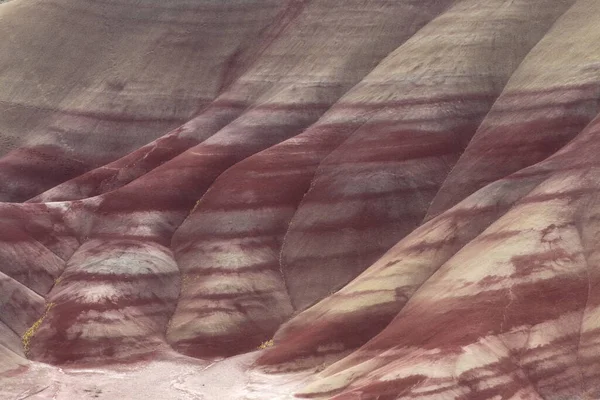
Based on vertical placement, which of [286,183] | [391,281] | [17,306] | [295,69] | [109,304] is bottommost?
[109,304]

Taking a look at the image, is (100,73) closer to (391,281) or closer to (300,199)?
(300,199)

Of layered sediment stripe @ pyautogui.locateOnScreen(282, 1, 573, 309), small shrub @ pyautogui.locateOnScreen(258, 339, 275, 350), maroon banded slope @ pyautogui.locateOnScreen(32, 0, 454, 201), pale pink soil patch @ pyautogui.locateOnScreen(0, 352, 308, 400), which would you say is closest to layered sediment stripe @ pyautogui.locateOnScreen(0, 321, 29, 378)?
pale pink soil patch @ pyautogui.locateOnScreen(0, 352, 308, 400)

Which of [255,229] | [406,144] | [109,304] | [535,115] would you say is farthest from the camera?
[406,144]

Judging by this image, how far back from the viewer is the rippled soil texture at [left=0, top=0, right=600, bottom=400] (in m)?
51.9

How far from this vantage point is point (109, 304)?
63.1 m

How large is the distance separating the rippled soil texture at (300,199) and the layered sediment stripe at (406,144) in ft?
0.60

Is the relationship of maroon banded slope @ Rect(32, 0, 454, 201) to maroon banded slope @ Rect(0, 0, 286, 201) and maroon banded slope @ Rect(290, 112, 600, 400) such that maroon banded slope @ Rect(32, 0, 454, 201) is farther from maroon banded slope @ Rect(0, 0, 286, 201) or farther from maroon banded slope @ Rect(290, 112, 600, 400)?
maroon banded slope @ Rect(290, 112, 600, 400)

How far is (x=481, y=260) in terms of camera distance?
180ft

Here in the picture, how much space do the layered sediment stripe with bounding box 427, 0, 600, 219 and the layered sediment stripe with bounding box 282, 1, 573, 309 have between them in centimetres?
162

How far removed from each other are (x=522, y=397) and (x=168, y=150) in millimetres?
44432

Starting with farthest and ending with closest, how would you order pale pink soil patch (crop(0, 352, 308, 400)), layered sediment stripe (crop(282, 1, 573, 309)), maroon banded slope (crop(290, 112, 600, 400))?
layered sediment stripe (crop(282, 1, 573, 309)), pale pink soil patch (crop(0, 352, 308, 400)), maroon banded slope (crop(290, 112, 600, 400))

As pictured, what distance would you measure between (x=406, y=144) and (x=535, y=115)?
30.9ft

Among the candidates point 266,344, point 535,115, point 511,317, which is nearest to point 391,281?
point 266,344

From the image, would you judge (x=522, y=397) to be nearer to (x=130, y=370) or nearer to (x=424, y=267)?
(x=424, y=267)
